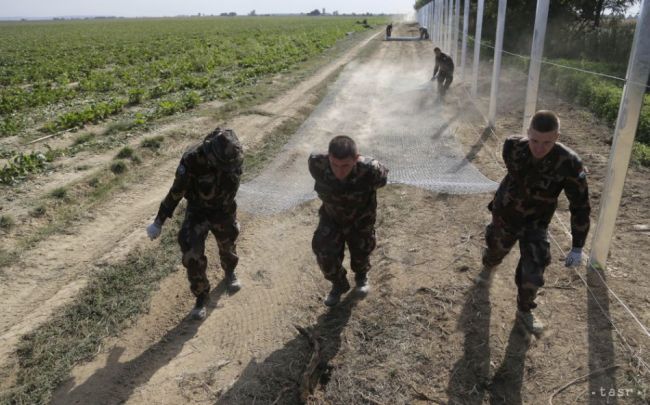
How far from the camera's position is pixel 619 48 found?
648 inches

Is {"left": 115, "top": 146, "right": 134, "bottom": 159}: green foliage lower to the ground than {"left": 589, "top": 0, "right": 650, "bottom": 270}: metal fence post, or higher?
lower

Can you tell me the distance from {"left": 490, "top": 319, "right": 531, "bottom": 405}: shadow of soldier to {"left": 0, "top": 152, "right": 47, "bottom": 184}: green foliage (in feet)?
24.1

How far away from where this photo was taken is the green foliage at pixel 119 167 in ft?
24.8

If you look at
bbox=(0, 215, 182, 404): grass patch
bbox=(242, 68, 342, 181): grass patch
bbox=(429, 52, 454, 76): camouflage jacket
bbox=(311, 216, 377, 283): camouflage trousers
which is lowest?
bbox=(0, 215, 182, 404): grass patch

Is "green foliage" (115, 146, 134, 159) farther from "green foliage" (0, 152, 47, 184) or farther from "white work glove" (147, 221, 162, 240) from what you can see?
"white work glove" (147, 221, 162, 240)

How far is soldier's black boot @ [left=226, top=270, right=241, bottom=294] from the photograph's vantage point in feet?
14.7

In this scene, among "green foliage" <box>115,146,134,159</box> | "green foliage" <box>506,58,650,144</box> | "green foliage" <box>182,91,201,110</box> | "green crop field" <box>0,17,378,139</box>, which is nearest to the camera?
"green foliage" <box>115,146,134,159</box>

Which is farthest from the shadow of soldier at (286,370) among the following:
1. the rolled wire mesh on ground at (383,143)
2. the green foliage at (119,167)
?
the green foliage at (119,167)

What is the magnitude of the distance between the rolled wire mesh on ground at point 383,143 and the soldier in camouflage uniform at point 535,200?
263 cm

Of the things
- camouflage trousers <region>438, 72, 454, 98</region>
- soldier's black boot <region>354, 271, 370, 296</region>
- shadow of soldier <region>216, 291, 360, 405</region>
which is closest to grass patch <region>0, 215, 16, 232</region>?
shadow of soldier <region>216, 291, 360, 405</region>

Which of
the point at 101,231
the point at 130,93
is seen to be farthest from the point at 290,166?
the point at 130,93

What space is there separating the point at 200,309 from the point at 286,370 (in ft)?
3.62

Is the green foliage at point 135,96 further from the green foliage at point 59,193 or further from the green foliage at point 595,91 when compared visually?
the green foliage at point 595,91

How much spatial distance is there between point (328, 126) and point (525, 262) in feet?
22.3
